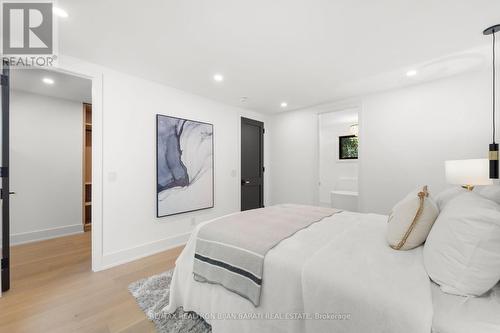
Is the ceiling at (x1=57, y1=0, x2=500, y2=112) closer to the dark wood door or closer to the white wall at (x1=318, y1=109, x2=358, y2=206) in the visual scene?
the dark wood door

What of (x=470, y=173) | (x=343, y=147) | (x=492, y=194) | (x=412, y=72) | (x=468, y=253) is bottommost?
(x=468, y=253)

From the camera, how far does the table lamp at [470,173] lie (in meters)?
2.12

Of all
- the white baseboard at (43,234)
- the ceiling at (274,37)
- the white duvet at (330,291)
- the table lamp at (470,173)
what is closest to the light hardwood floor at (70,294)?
the white baseboard at (43,234)

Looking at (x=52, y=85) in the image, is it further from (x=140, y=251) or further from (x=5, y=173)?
(x=140, y=251)

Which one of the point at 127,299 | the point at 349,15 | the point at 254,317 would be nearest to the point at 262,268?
the point at 254,317

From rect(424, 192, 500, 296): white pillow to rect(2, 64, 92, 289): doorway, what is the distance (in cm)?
381

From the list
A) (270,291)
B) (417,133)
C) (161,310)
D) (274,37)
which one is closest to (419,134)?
(417,133)

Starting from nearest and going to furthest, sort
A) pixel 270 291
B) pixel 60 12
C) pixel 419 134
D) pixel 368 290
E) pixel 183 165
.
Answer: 1. pixel 368 290
2. pixel 270 291
3. pixel 60 12
4. pixel 419 134
5. pixel 183 165

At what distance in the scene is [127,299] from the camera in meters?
1.96

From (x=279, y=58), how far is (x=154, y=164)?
86.1 inches

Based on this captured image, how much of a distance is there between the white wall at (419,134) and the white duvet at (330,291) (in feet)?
6.27

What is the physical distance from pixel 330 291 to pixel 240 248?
0.62 meters

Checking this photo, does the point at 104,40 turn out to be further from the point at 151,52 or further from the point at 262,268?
the point at 262,268

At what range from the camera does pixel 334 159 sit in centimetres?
507
